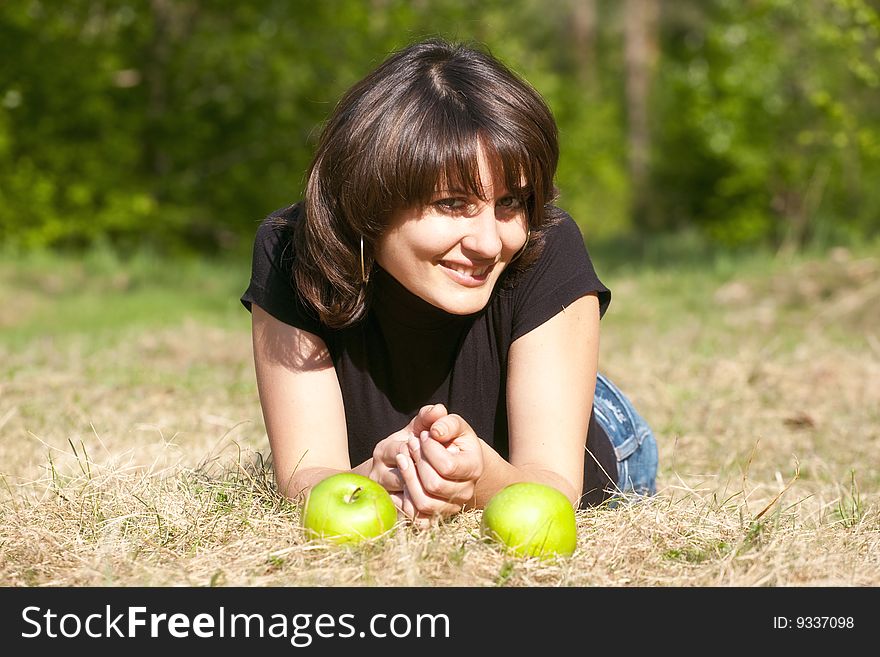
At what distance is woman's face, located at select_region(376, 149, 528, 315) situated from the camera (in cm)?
283

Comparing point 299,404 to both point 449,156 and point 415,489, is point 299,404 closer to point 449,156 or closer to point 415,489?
point 415,489

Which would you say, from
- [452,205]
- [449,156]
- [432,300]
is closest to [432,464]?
[432,300]

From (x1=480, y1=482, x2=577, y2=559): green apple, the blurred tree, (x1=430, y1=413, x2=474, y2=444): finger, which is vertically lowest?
(x1=480, y1=482, x2=577, y2=559): green apple

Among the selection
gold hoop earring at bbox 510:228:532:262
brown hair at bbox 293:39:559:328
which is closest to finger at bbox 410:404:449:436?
brown hair at bbox 293:39:559:328

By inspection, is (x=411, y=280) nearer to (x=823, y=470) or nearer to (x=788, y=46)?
(x=823, y=470)

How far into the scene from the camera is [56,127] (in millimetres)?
13359

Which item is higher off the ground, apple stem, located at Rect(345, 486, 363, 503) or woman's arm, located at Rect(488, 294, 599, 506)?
woman's arm, located at Rect(488, 294, 599, 506)

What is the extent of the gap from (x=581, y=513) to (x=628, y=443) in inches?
29.3

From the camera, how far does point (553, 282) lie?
3.15 meters

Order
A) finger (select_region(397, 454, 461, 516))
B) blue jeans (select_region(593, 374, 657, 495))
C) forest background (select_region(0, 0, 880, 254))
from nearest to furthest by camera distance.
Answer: finger (select_region(397, 454, 461, 516)) → blue jeans (select_region(593, 374, 657, 495)) → forest background (select_region(0, 0, 880, 254))

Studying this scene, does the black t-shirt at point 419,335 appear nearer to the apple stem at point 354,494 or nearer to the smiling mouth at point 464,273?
the smiling mouth at point 464,273

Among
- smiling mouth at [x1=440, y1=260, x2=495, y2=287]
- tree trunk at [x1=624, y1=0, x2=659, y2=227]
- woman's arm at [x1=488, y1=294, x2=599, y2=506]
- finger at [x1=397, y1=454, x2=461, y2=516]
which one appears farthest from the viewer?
tree trunk at [x1=624, y1=0, x2=659, y2=227]

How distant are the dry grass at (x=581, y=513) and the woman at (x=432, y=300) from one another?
0.70 feet

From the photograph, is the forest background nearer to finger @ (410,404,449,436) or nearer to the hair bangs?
the hair bangs
